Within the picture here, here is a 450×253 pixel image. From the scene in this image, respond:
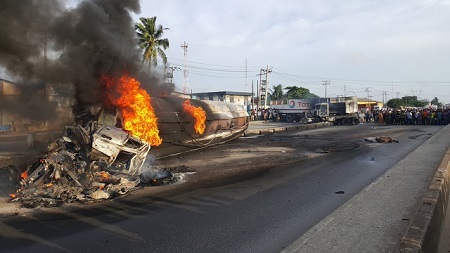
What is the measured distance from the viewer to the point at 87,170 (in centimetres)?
761

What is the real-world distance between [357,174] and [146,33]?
114 feet

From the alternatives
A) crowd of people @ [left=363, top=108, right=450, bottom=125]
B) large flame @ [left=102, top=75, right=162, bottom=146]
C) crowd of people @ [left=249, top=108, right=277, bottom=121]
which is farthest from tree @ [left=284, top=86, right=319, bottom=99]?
large flame @ [left=102, top=75, right=162, bottom=146]

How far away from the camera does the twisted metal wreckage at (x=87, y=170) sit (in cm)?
668

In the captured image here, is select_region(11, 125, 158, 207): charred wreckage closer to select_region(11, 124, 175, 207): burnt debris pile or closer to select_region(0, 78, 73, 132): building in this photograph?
select_region(11, 124, 175, 207): burnt debris pile

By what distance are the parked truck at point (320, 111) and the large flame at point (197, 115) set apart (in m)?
25.1

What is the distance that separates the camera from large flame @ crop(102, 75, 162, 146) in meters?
9.58

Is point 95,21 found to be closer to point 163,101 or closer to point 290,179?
point 163,101

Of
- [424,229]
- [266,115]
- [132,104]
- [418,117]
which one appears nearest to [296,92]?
[266,115]

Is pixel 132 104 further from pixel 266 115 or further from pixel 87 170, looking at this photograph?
pixel 266 115

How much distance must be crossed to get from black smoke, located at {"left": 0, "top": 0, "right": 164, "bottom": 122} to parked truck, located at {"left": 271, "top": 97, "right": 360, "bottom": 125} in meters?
29.4

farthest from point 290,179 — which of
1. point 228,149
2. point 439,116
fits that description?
point 439,116

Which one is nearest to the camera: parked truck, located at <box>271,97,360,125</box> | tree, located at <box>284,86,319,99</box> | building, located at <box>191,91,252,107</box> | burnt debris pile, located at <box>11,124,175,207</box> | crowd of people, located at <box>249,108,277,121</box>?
burnt debris pile, located at <box>11,124,175,207</box>

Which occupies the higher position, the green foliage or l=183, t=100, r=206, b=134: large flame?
the green foliage

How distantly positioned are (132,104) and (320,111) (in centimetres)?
3159
